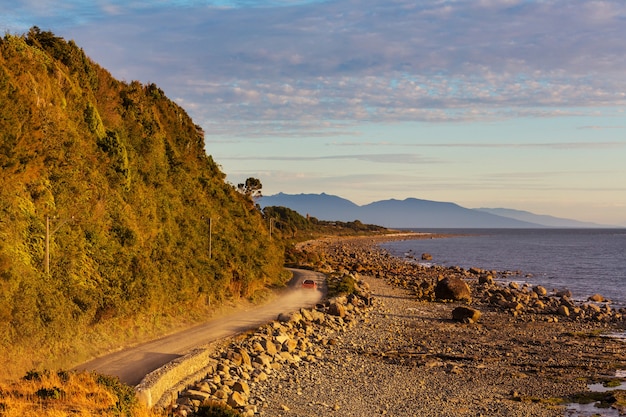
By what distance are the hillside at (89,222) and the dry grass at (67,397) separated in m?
4.22

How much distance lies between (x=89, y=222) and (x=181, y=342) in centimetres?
761

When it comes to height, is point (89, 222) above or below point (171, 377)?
above

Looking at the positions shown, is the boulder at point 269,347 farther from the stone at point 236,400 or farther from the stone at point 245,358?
the stone at point 236,400

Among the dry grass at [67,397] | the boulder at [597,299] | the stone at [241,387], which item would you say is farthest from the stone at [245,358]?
the boulder at [597,299]

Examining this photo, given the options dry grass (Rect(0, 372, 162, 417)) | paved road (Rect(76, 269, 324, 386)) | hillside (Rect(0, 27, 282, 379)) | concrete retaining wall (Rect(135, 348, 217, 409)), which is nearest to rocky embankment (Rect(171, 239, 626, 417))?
concrete retaining wall (Rect(135, 348, 217, 409))

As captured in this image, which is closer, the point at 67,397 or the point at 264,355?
the point at 67,397

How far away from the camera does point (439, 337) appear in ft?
126

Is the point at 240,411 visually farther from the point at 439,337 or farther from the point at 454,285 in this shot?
the point at 454,285

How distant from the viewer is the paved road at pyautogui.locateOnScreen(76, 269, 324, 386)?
2419 centimetres

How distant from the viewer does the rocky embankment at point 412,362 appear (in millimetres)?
23938

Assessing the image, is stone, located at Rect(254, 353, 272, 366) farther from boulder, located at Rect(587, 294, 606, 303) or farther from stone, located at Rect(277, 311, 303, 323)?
boulder, located at Rect(587, 294, 606, 303)

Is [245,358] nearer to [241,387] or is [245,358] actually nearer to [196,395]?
[241,387]

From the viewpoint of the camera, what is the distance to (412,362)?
103 ft

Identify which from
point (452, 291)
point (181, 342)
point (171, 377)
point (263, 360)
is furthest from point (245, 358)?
point (452, 291)
